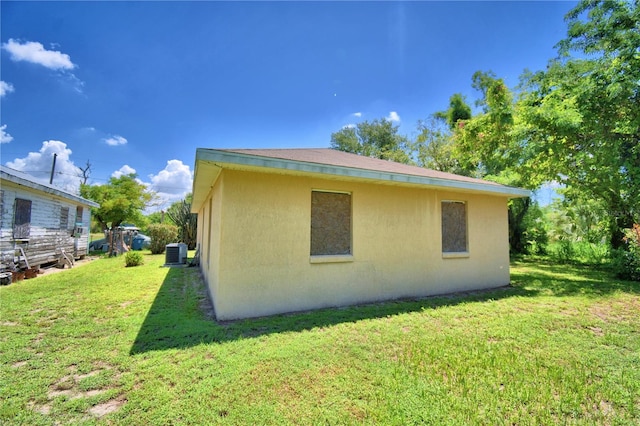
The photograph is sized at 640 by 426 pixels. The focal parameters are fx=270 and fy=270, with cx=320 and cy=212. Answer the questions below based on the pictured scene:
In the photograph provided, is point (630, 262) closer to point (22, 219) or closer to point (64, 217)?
point (22, 219)

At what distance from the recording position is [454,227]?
7.06 metres

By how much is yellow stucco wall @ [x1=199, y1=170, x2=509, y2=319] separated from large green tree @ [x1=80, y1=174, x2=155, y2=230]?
64.0ft

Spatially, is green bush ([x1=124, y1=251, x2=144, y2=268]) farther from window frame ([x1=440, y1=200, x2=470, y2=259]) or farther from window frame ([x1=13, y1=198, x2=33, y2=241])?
window frame ([x1=440, y1=200, x2=470, y2=259])

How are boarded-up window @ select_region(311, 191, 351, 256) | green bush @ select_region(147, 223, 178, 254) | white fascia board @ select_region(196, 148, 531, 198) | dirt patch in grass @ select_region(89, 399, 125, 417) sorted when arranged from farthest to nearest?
green bush @ select_region(147, 223, 178, 254) → boarded-up window @ select_region(311, 191, 351, 256) → white fascia board @ select_region(196, 148, 531, 198) → dirt patch in grass @ select_region(89, 399, 125, 417)

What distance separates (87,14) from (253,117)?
256 inches

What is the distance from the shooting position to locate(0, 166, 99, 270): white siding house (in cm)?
828

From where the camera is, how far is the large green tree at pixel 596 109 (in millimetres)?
8641

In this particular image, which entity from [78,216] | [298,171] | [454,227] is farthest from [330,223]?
[78,216]

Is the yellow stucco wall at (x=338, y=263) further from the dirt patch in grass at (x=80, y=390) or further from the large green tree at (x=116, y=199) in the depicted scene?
the large green tree at (x=116, y=199)

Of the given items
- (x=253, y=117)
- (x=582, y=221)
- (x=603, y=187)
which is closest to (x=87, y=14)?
(x=253, y=117)

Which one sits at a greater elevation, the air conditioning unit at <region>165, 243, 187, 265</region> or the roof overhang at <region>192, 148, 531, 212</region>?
the roof overhang at <region>192, 148, 531, 212</region>

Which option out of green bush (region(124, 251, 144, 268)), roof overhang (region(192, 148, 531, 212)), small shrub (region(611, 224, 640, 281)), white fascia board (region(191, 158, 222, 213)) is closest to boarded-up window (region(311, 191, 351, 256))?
roof overhang (region(192, 148, 531, 212))

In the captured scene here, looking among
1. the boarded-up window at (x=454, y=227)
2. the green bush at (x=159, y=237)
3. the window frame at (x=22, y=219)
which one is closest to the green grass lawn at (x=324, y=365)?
the boarded-up window at (x=454, y=227)

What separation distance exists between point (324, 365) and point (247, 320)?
78.2 inches
